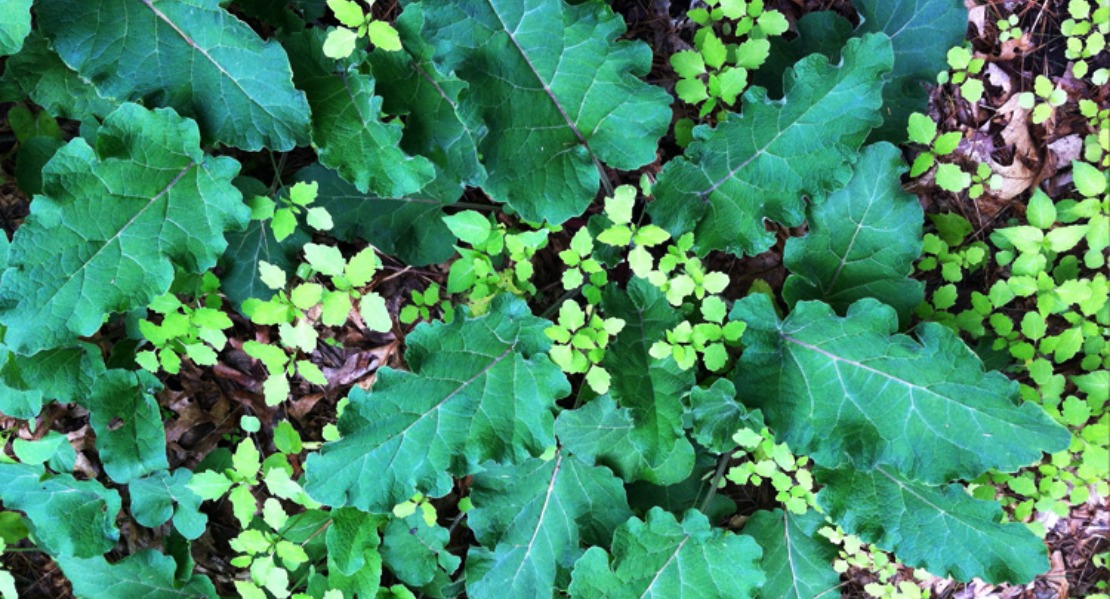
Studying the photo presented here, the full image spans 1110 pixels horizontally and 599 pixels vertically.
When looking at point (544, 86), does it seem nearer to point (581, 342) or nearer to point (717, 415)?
point (581, 342)

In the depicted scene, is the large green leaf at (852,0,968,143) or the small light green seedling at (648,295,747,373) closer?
the small light green seedling at (648,295,747,373)

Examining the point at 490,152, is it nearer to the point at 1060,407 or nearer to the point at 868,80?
the point at 868,80

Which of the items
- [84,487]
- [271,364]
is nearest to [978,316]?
→ [271,364]

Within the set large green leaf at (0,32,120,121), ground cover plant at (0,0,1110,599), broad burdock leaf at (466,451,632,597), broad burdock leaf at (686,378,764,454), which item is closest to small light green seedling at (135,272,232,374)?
ground cover plant at (0,0,1110,599)

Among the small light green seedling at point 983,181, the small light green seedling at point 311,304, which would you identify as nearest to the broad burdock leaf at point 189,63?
the small light green seedling at point 311,304

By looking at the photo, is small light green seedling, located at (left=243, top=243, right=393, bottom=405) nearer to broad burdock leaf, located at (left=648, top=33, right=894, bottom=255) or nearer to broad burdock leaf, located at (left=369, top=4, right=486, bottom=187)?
broad burdock leaf, located at (left=369, top=4, right=486, bottom=187)

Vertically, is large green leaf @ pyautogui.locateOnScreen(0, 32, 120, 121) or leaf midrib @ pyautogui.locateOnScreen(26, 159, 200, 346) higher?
large green leaf @ pyautogui.locateOnScreen(0, 32, 120, 121)

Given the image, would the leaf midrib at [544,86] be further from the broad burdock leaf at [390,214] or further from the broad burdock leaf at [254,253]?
the broad burdock leaf at [254,253]
